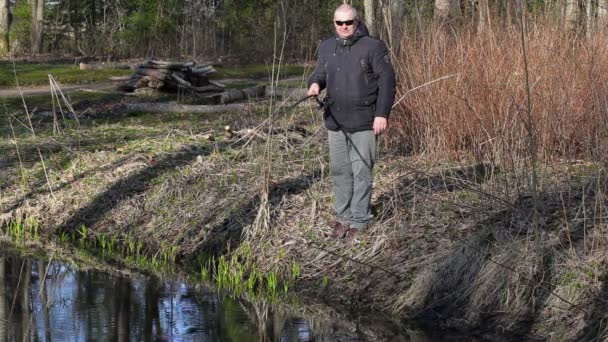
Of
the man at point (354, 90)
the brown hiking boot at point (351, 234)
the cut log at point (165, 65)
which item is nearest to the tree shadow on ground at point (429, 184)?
the brown hiking boot at point (351, 234)

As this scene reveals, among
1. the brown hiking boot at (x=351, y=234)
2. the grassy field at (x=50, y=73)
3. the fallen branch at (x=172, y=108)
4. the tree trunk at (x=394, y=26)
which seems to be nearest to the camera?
the brown hiking boot at (x=351, y=234)

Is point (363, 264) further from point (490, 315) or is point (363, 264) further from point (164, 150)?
point (164, 150)

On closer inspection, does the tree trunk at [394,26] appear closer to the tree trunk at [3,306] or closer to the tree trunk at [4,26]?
the tree trunk at [3,306]

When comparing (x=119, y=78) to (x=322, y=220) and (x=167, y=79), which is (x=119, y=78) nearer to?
(x=167, y=79)

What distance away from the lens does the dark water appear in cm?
779

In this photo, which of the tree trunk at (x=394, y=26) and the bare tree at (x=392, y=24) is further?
the tree trunk at (x=394, y=26)

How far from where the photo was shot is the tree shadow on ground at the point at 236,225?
10.1 m

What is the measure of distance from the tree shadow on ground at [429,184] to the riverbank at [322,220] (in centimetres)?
2

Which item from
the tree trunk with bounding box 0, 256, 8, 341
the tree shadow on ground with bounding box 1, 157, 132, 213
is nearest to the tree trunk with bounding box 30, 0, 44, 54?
the tree shadow on ground with bounding box 1, 157, 132, 213

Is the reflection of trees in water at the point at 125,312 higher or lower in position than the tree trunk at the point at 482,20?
lower

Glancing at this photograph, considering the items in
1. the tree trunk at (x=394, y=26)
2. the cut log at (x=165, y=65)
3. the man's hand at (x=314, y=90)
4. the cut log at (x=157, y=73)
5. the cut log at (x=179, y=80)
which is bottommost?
the cut log at (x=179, y=80)

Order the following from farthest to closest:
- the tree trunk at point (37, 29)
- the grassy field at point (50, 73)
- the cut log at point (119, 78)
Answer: the tree trunk at point (37, 29) < the grassy field at point (50, 73) < the cut log at point (119, 78)

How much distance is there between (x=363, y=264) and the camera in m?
8.45

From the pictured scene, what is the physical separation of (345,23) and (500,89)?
98.8 inches
